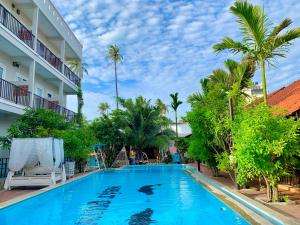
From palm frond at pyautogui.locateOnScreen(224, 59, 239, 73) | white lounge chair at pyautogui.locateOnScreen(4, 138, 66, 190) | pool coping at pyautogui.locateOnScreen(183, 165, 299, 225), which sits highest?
palm frond at pyautogui.locateOnScreen(224, 59, 239, 73)

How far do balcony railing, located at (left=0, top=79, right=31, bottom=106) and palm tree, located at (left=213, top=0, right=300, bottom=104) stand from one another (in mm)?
10719

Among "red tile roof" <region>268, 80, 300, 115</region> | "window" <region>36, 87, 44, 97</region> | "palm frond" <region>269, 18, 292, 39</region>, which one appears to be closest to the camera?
"palm frond" <region>269, 18, 292, 39</region>

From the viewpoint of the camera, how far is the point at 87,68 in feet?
137

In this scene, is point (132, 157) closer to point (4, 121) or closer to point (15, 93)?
point (4, 121)

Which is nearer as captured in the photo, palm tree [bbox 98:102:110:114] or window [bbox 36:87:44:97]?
window [bbox 36:87:44:97]

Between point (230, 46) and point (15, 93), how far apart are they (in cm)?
1136

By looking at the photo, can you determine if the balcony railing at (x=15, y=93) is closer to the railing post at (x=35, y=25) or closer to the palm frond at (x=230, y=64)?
the railing post at (x=35, y=25)

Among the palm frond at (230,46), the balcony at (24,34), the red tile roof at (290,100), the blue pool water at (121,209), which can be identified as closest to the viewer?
the blue pool water at (121,209)

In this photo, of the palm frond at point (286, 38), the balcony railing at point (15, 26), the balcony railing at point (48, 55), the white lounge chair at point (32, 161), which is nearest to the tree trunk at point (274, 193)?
the palm frond at point (286, 38)

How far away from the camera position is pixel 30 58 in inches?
714

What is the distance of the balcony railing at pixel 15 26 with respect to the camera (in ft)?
49.7

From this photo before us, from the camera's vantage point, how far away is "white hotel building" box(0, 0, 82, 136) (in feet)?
52.2

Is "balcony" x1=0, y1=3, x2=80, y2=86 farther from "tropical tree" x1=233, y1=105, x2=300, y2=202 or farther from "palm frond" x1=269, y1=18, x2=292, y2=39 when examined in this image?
"tropical tree" x1=233, y1=105, x2=300, y2=202

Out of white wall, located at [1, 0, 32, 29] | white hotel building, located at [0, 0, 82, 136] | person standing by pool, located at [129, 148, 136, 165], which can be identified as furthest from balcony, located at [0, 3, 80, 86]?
person standing by pool, located at [129, 148, 136, 165]
